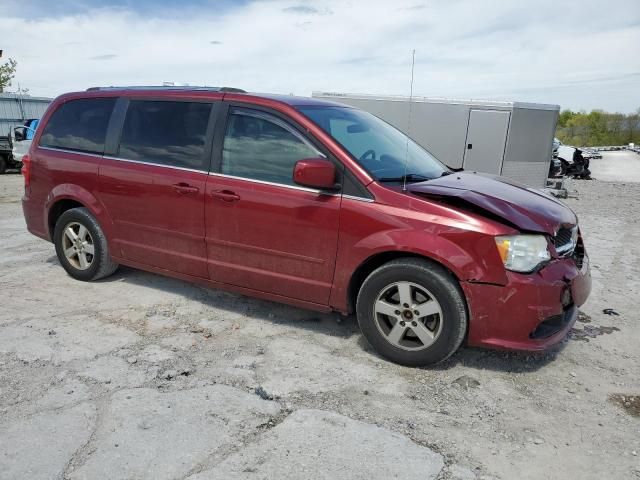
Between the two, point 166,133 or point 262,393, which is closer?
point 262,393

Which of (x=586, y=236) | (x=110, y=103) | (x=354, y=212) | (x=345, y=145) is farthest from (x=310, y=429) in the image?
(x=586, y=236)

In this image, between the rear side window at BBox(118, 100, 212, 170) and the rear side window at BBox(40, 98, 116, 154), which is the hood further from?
the rear side window at BBox(40, 98, 116, 154)

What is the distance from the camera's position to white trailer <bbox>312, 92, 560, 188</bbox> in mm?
A: 11875

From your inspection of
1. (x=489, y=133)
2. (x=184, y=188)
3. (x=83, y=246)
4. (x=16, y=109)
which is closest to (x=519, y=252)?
(x=184, y=188)

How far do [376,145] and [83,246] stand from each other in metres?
2.98

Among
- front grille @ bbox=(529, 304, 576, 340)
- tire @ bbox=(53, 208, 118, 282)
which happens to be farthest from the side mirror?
tire @ bbox=(53, 208, 118, 282)

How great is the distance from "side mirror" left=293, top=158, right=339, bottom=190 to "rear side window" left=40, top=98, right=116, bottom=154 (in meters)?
2.23

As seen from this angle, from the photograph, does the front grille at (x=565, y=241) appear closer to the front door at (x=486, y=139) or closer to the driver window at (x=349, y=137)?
the driver window at (x=349, y=137)

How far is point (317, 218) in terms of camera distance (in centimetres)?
350

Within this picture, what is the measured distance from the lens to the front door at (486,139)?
38.9ft

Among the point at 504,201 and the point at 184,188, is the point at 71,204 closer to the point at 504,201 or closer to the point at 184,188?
the point at 184,188

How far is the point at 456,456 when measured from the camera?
2.53 metres

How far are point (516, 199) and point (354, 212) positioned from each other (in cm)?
114

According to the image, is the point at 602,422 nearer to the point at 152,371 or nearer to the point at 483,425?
the point at 483,425
